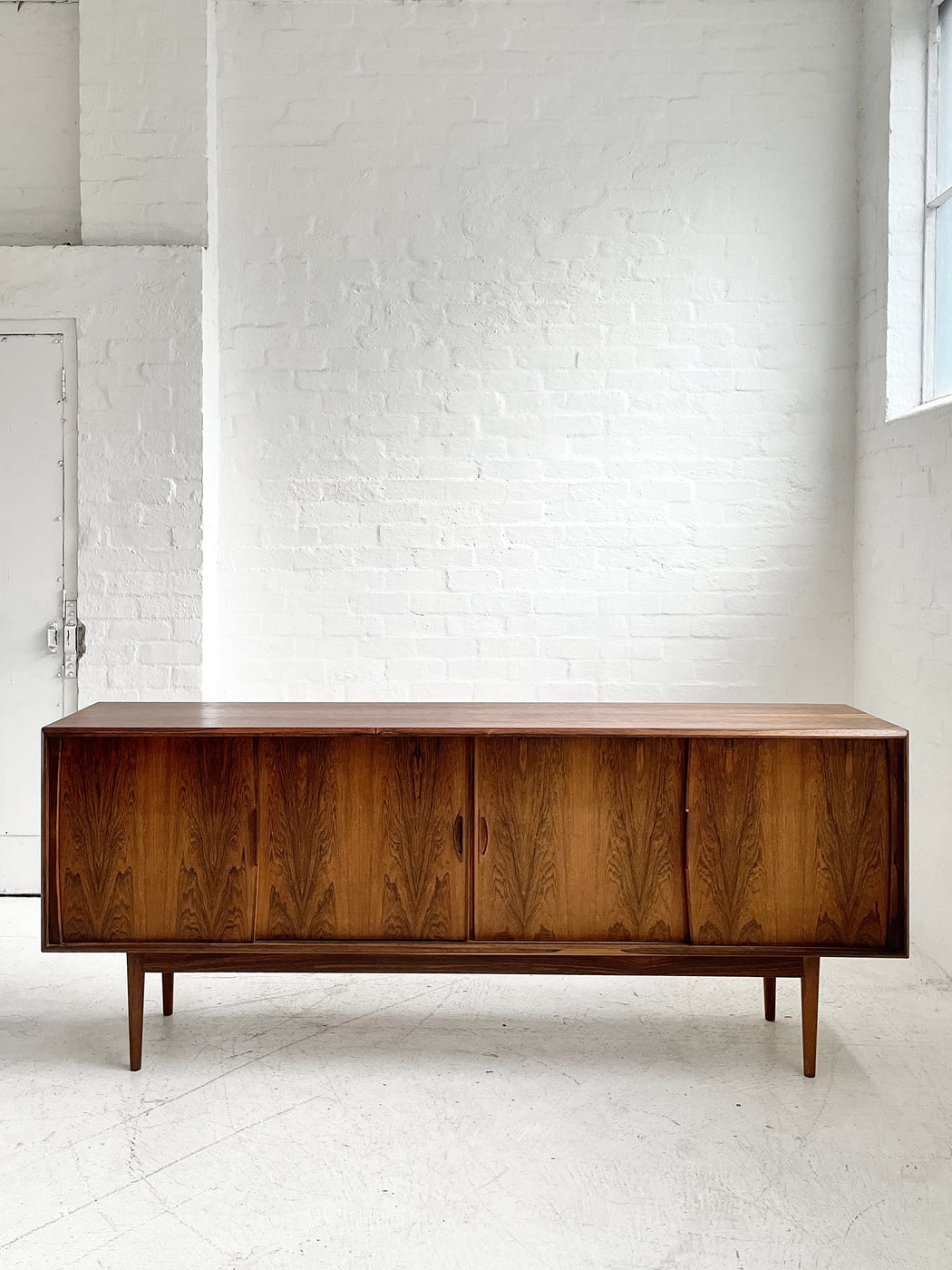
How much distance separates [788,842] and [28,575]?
113 inches

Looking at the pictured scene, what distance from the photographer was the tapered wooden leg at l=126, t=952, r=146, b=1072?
8.48 ft

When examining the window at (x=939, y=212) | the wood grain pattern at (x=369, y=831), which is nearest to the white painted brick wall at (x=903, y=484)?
the window at (x=939, y=212)

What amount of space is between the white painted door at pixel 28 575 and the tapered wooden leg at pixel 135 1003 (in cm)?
163

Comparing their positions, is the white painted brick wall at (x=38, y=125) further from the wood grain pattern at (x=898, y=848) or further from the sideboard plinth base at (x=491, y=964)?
the wood grain pattern at (x=898, y=848)

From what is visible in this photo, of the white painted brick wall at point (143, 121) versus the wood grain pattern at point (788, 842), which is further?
the white painted brick wall at point (143, 121)

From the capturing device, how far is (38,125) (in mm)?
4000

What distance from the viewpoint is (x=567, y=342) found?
398cm

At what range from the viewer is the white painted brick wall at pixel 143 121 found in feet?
12.7

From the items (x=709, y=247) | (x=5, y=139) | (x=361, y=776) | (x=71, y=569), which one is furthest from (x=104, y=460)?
(x=709, y=247)

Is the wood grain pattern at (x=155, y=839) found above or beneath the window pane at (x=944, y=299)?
A: beneath

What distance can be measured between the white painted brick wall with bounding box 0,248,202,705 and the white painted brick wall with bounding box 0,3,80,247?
0.23m

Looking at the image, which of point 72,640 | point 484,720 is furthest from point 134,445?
point 484,720

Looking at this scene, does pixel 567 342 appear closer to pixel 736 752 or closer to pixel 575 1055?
pixel 736 752

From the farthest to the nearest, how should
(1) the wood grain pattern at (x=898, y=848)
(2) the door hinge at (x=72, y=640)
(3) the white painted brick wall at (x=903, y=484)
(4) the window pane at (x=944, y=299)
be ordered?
1. (2) the door hinge at (x=72, y=640)
2. (4) the window pane at (x=944, y=299)
3. (3) the white painted brick wall at (x=903, y=484)
4. (1) the wood grain pattern at (x=898, y=848)
